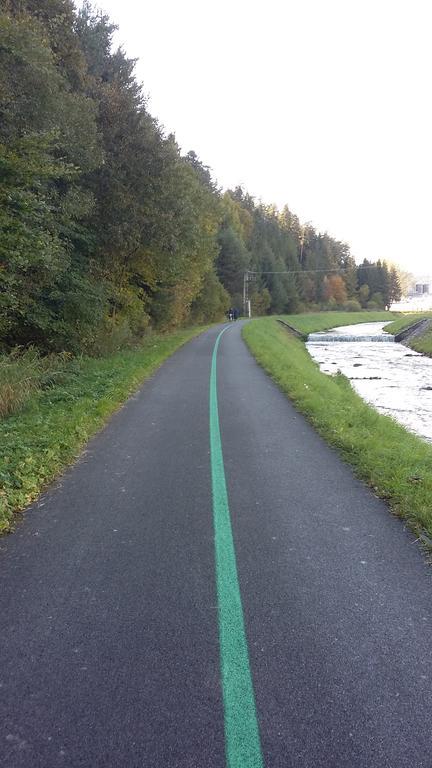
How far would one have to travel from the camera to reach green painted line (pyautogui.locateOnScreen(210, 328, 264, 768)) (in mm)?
2174

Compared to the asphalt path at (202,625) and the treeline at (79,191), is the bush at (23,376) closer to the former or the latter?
the treeline at (79,191)

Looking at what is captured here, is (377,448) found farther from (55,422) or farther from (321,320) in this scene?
(321,320)

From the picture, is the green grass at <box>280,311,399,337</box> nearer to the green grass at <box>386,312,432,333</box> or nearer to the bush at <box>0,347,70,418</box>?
the green grass at <box>386,312,432,333</box>

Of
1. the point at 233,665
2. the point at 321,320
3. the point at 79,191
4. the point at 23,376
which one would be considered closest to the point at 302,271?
the point at 321,320

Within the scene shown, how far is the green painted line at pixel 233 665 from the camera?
7.13 ft

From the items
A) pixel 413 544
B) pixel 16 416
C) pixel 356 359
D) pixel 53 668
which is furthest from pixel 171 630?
pixel 356 359

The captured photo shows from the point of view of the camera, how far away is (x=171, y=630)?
3.00 meters

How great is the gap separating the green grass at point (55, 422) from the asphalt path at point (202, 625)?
35 centimetres

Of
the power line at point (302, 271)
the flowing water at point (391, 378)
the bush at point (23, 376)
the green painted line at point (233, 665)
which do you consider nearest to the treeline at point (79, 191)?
the bush at point (23, 376)

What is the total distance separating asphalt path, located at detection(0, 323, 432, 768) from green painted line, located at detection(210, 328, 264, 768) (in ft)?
0.07

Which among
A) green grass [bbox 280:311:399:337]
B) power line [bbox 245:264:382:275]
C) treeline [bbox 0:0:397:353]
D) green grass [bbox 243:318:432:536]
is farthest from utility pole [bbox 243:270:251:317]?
green grass [bbox 243:318:432:536]

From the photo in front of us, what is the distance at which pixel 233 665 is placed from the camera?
8.80ft

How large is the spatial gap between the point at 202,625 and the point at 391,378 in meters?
17.4

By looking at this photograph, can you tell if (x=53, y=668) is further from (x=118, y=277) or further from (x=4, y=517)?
(x=118, y=277)
